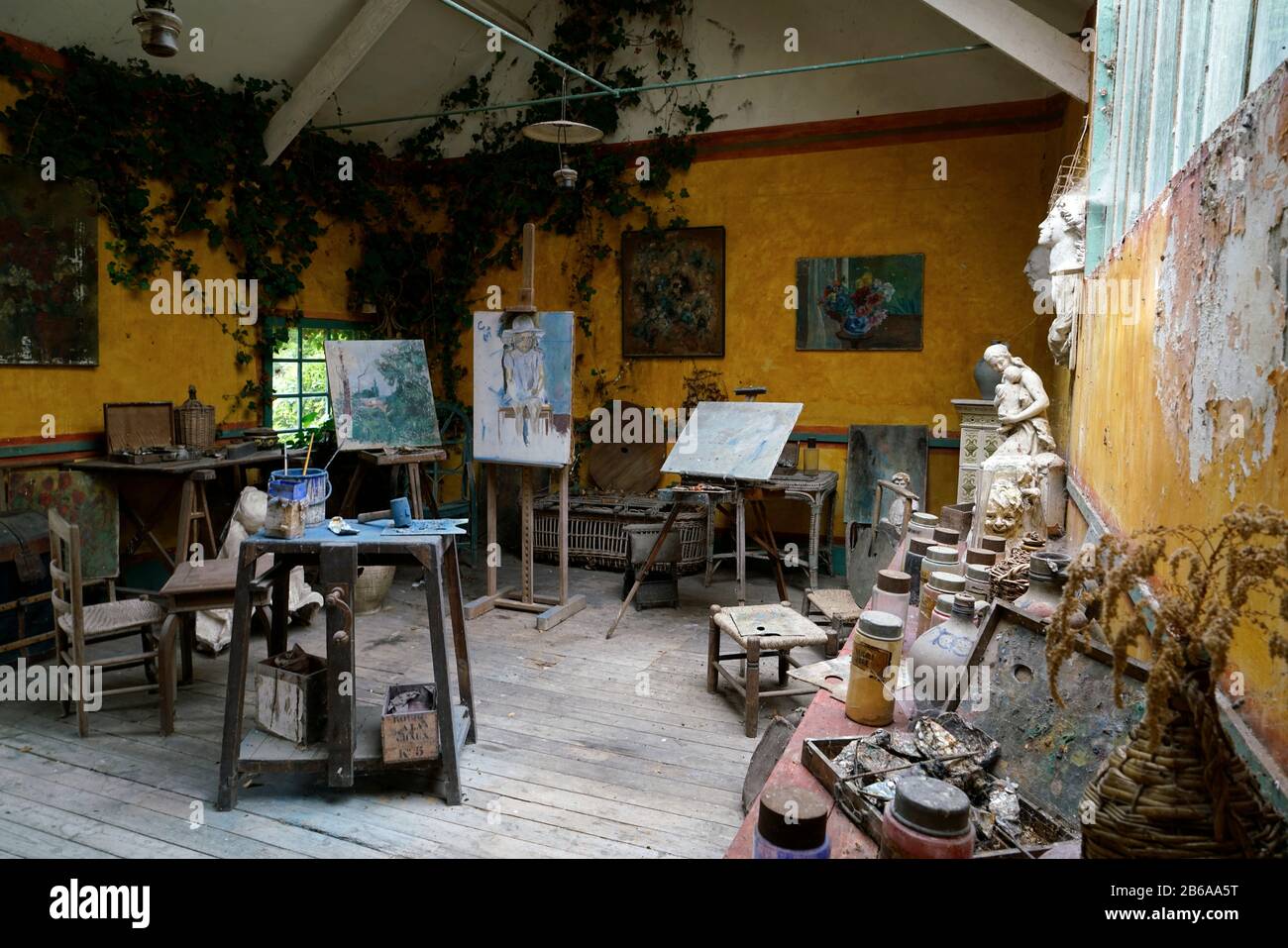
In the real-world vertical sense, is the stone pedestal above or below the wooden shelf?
above

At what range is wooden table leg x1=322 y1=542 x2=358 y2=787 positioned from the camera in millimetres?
2875

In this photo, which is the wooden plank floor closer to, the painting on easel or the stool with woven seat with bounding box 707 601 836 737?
the stool with woven seat with bounding box 707 601 836 737

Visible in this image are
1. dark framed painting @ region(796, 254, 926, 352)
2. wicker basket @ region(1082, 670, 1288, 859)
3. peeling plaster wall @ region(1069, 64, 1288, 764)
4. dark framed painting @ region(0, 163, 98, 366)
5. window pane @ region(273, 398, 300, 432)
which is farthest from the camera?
window pane @ region(273, 398, 300, 432)

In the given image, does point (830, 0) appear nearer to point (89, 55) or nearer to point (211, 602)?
point (89, 55)

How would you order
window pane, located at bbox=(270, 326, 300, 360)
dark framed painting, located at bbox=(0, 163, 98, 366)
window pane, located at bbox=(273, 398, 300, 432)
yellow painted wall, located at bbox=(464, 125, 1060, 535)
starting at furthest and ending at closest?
window pane, located at bbox=(273, 398, 300, 432) < window pane, located at bbox=(270, 326, 300, 360) < yellow painted wall, located at bbox=(464, 125, 1060, 535) < dark framed painting, located at bbox=(0, 163, 98, 366)

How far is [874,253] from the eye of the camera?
645 centimetres

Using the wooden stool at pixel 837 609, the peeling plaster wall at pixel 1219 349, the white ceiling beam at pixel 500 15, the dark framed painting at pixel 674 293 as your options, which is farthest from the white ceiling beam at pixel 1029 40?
the white ceiling beam at pixel 500 15

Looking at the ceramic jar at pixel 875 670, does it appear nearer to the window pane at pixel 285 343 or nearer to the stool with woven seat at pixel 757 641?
the stool with woven seat at pixel 757 641

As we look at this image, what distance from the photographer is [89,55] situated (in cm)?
504

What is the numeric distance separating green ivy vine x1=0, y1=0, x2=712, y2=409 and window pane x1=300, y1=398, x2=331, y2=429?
52 centimetres

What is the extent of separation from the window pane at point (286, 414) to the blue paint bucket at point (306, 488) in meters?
3.98

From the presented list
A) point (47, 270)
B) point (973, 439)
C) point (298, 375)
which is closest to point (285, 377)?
point (298, 375)

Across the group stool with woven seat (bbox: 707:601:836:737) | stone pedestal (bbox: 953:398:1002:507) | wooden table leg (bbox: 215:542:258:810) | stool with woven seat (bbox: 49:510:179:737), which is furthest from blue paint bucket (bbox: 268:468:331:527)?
stone pedestal (bbox: 953:398:1002:507)
